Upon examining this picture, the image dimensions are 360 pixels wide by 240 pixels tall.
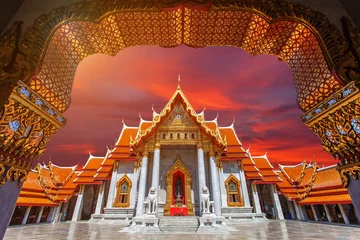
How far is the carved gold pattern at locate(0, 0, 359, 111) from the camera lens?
2537 millimetres

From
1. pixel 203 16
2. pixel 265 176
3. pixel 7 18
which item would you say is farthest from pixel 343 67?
pixel 265 176

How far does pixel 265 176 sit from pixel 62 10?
760 inches

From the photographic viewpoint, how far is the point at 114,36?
3.35 m

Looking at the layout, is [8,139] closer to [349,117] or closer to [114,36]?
[114,36]

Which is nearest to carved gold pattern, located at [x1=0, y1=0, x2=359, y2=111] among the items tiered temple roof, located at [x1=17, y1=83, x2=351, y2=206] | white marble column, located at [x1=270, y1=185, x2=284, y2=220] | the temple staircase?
the temple staircase

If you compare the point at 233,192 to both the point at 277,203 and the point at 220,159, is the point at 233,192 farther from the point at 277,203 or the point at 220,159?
the point at 277,203

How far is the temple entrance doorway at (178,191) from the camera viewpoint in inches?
434

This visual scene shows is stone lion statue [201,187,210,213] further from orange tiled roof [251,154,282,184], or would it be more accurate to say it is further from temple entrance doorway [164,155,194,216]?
orange tiled roof [251,154,282,184]

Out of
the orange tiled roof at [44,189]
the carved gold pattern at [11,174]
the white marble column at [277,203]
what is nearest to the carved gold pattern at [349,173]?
the carved gold pattern at [11,174]

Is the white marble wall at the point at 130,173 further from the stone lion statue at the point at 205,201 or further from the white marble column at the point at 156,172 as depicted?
the stone lion statue at the point at 205,201

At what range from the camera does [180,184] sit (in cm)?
1277

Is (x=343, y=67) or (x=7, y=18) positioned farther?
(x=7, y=18)

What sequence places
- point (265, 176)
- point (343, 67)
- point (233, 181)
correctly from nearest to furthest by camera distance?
point (343, 67) < point (233, 181) < point (265, 176)

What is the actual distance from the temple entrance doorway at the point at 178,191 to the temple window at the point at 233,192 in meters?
3.73
